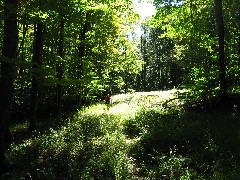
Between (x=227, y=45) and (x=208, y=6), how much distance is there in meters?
3.24

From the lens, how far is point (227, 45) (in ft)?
59.6

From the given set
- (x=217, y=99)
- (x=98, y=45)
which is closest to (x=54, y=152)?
(x=217, y=99)

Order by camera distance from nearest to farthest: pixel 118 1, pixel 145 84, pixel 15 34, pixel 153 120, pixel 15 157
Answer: pixel 15 34, pixel 15 157, pixel 153 120, pixel 118 1, pixel 145 84

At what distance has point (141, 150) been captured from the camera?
496 inches

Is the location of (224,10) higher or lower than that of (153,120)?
higher

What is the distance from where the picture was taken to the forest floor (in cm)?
1032

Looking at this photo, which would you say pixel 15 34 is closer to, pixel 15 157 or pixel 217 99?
pixel 15 157

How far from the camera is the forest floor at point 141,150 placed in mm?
10320

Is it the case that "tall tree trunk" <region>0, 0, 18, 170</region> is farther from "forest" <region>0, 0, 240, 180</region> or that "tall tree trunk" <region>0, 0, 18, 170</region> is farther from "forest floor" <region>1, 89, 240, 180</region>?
"forest floor" <region>1, 89, 240, 180</region>

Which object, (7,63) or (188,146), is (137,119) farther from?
(7,63)

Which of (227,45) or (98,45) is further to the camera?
(98,45)

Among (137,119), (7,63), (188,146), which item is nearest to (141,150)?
(188,146)

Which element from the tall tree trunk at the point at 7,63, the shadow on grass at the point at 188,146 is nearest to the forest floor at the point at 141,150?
the shadow on grass at the point at 188,146

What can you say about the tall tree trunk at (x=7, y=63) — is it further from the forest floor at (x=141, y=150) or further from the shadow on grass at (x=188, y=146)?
the shadow on grass at (x=188, y=146)
